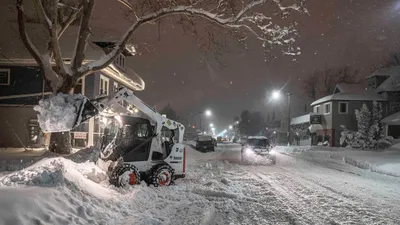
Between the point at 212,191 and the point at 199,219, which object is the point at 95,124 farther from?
the point at 199,219

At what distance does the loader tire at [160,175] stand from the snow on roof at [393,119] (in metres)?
40.9

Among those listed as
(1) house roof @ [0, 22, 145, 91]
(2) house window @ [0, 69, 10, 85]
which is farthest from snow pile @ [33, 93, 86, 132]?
(2) house window @ [0, 69, 10, 85]

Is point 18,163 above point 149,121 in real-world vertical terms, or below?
below

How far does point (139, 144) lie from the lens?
12945 mm

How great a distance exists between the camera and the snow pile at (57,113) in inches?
412

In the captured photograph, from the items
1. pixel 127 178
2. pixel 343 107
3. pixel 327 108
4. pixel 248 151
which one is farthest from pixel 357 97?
pixel 127 178

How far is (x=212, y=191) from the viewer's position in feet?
39.2

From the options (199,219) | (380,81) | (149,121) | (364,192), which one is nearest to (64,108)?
(149,121)

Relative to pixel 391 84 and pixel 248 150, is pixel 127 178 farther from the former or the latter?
pixel 391 84

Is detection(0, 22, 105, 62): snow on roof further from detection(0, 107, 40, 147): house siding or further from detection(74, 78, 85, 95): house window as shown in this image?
detection(0, 107, 40, 147): house siding

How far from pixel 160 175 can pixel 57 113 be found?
3994 mm

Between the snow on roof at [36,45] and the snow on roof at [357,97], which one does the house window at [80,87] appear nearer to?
the snow on roof at [36,45]

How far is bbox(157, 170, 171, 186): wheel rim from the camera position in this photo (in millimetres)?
12727

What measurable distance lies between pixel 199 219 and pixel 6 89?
26715 millimetres
